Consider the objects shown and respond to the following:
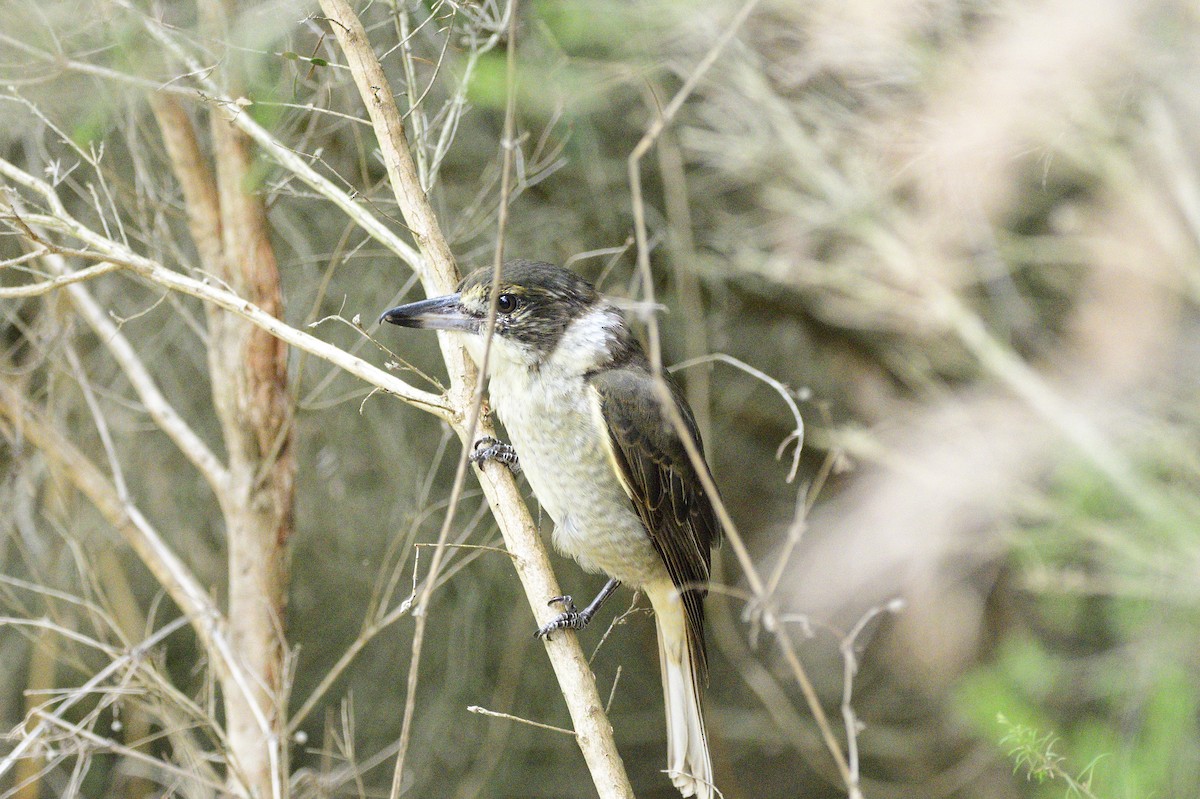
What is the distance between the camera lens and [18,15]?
9.75 feet

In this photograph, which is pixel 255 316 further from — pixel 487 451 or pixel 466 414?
pixel 487 451

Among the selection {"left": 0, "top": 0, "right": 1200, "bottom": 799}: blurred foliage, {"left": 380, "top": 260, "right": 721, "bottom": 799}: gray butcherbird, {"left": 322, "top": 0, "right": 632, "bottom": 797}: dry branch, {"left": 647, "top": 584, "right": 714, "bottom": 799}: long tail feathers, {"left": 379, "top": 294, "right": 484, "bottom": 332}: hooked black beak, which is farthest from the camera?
{"left": 0, "top": 0, "right": 1200, "bottom": 799}: blurred foliage

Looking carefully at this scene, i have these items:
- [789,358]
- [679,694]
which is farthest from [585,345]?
[789,358]

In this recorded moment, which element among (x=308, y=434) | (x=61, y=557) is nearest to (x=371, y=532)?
(x=308, y=434)

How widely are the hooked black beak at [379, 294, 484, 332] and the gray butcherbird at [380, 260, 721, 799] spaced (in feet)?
0.29

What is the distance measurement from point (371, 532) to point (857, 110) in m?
2.87

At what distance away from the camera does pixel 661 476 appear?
9.15ft

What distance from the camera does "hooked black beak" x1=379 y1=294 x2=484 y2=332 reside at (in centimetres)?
241

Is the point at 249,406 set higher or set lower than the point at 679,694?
higher

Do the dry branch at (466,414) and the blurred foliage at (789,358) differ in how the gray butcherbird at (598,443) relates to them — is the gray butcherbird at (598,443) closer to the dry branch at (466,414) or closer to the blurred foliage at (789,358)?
the dry branch at (466,414)

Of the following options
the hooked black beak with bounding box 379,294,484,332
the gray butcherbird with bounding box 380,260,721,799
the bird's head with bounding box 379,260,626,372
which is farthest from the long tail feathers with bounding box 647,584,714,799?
the hooked black beak with bounding box 379,294,484,332

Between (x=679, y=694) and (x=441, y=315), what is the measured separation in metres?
1.30

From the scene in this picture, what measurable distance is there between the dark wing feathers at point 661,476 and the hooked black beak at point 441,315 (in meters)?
0.43

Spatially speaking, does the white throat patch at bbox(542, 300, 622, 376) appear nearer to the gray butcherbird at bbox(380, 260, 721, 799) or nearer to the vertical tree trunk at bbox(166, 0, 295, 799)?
the gray butcherbird at bbox(380, 260, 721, 799)
